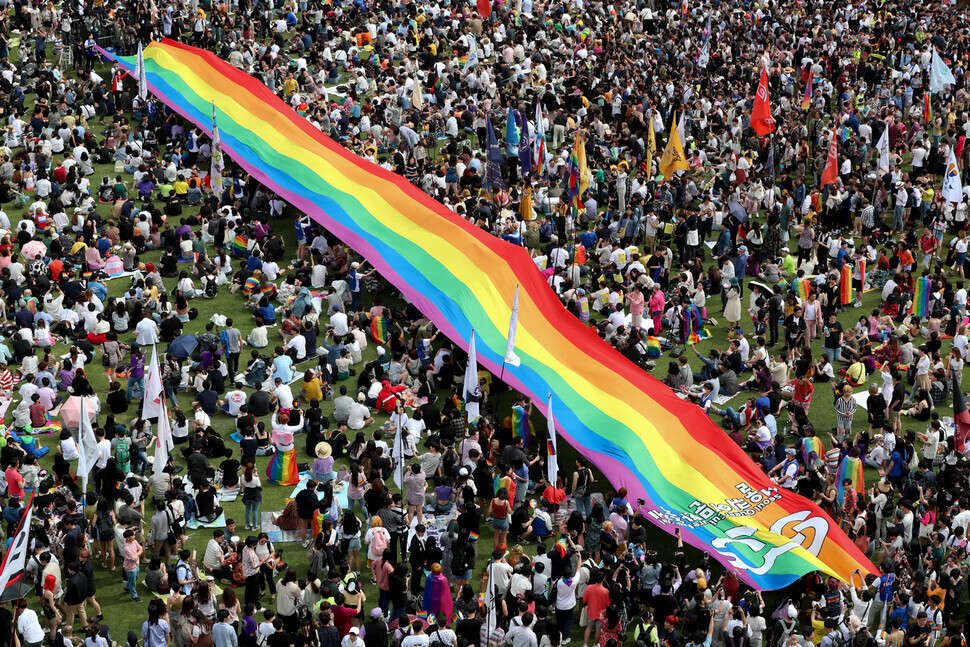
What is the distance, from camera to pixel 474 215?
31828 mm

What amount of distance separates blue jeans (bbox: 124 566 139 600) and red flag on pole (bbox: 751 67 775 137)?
21.0 meters

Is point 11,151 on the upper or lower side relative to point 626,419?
lower

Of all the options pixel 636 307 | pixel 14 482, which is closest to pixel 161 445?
pixel 14 482

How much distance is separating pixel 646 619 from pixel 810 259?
1413 cm

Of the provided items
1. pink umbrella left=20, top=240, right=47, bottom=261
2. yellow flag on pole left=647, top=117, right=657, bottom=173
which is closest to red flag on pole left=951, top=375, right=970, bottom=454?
yellow flag on pole left=647, top=117, right=657, bottom=173

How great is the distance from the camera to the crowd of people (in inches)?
790

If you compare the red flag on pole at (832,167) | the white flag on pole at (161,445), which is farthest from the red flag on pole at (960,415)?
the white flag on pole at (161,445)

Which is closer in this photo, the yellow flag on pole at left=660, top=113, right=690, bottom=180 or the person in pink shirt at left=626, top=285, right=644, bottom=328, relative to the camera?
the person in pink shirt at left=626, top=285, right=644, bottom=328

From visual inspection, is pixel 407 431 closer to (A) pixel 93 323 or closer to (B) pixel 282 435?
(B) pixel 282 435

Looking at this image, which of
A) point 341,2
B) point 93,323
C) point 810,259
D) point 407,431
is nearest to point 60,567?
point 407,431

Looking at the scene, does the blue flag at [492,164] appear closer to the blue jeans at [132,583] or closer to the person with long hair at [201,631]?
the blue jeans at [132,583]

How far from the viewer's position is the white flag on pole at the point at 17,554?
1827 cm

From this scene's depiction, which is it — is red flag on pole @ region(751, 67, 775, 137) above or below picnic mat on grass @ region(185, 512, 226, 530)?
above

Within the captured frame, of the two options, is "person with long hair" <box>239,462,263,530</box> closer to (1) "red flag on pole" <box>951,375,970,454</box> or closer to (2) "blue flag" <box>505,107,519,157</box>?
(1) "red flag on pole" <box>951,375,970,454</box>
